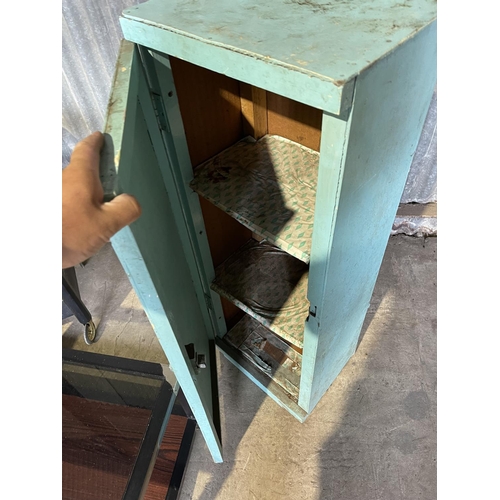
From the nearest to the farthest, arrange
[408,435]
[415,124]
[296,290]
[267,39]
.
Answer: [267,39] → [415,124] → [296,290] → [408,435]

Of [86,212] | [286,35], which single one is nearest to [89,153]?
[86,212]

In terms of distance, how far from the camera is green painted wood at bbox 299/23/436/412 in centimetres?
55

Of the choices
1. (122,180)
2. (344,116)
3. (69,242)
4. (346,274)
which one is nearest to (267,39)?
(344,116)

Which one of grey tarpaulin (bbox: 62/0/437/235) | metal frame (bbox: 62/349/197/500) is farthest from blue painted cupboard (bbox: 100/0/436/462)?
grey tarpaulin (bbox: 62/0/437/235)

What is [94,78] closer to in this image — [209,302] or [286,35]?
[209,302]

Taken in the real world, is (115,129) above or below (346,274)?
above

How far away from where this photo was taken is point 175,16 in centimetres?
64

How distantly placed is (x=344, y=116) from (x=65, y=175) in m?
0.36

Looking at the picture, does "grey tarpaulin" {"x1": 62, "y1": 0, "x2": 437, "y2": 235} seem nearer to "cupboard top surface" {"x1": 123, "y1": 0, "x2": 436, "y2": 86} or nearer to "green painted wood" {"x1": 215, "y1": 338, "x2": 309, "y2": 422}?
"cupboard top surface" {"x1": 123, "y1": 0, "x2": 436, "y2": 86}

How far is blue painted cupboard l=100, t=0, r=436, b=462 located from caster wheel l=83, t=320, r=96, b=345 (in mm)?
551

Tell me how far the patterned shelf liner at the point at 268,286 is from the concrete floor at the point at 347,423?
0.43 meters

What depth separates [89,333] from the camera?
5.16 feet

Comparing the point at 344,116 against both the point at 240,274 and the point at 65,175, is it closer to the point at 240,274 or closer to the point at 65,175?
the point at 65,175

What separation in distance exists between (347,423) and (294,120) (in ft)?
3.32
